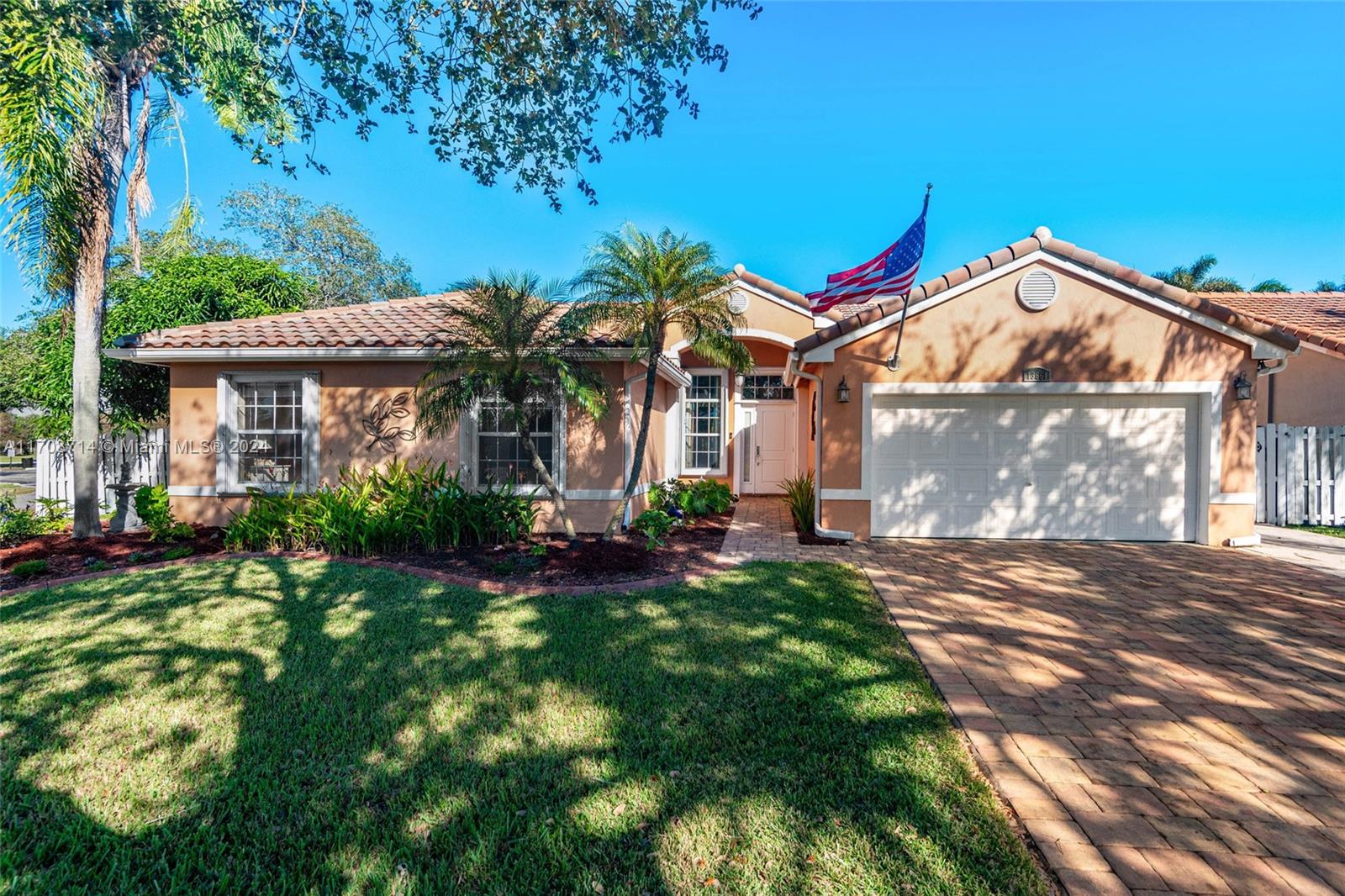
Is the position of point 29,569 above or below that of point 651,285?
below

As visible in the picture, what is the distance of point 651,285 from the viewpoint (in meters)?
7.71

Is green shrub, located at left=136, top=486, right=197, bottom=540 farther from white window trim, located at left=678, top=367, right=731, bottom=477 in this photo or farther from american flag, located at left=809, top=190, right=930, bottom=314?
american flag, located at left=809, top=190, right=930, bottom=314

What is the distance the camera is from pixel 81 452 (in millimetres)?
8172

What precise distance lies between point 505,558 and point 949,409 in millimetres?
7116

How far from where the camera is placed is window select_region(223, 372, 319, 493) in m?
9.38

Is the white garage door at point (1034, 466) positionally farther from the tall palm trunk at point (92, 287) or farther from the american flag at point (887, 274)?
the tall palm trunk at point (92, 287)

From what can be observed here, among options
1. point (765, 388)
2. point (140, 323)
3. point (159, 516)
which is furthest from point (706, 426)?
point (140, 323)

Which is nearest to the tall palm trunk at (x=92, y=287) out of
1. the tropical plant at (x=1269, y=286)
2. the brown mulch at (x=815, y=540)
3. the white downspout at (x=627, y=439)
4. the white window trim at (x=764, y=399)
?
the white downspout at (x=627, y=439)

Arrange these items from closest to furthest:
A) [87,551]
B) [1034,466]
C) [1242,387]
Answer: [87,551], [1242,387], [1034,466]

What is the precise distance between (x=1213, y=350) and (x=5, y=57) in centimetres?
1591

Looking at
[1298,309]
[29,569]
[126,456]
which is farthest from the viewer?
[1298,309]

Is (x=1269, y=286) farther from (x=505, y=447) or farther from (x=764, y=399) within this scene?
(x=505, y=447)

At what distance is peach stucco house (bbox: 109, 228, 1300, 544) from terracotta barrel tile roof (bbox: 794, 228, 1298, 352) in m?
0.03

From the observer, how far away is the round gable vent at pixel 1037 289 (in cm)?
845
